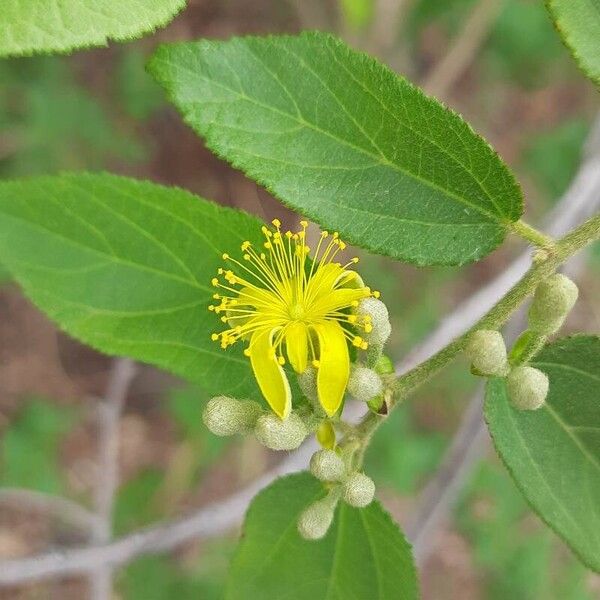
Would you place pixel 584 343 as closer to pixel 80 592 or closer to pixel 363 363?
pixel 363 363

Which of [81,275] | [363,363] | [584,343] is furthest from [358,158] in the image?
→ [81,275]

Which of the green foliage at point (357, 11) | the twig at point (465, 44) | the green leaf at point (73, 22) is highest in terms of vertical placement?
the twig at point (465, 44)

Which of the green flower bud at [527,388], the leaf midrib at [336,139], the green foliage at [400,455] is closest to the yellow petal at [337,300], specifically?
the leaf midrib at [336,139]

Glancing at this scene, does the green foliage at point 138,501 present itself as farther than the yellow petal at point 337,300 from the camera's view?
Yes

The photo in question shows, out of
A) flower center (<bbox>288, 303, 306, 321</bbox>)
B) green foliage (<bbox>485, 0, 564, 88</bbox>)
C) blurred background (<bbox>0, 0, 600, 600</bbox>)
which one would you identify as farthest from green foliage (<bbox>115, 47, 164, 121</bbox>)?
flower center (<bbox>288, 303, 306, 321</bbox>)

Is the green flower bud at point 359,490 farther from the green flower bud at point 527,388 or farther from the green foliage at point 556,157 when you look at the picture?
the green foliage at point 556,157

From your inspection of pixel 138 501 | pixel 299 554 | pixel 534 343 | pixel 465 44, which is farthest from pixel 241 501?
pixel 465 44
